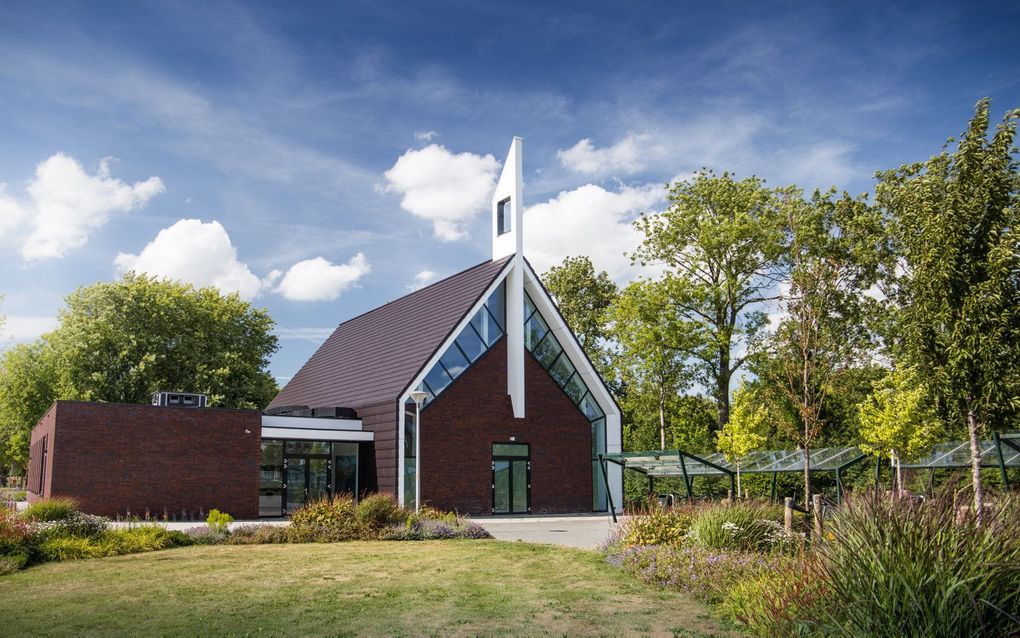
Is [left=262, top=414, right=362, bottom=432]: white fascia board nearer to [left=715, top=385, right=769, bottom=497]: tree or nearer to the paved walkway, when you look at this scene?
the paved walkway

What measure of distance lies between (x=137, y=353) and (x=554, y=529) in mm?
29362

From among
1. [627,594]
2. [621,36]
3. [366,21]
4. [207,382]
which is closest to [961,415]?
[627,594]

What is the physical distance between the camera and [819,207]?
33781 mm

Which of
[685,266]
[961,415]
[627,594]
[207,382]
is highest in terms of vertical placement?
[685,266]

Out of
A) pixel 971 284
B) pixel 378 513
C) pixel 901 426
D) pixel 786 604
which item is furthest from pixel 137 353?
pixel 786 604

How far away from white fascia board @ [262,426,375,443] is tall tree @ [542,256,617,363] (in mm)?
21994

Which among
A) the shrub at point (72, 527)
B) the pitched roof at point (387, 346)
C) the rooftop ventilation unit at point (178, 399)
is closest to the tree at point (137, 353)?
the pitched roof at point (387, 346)

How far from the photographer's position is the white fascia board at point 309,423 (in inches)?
1051

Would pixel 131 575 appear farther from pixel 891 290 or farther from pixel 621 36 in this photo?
pixel 891 290

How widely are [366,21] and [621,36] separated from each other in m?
4.91

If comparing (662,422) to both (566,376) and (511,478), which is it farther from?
(511,478)

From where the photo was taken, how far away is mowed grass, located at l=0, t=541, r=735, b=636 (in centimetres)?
888

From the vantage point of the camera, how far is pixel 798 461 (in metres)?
24.3

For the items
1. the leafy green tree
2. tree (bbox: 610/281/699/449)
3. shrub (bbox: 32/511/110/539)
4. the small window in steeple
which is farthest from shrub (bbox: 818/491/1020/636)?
the leafy green tree
